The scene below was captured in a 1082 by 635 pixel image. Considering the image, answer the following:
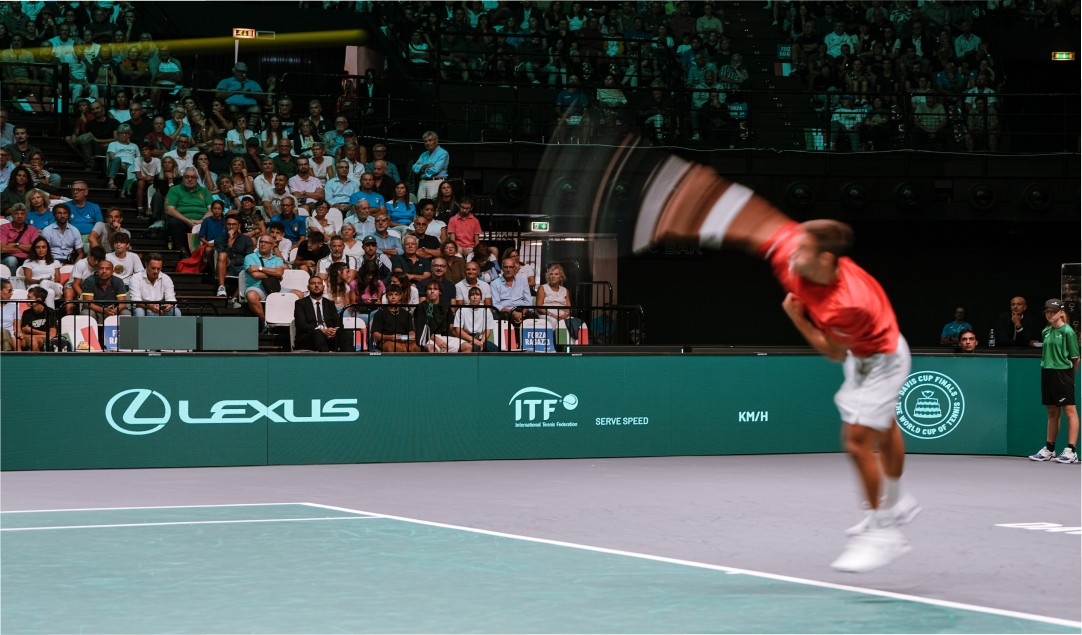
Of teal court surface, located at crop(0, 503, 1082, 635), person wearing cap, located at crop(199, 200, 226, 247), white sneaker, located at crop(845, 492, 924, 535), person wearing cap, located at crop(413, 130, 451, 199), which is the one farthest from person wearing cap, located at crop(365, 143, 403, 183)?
white sneaker, located at crop(845, 492, 924, 535)

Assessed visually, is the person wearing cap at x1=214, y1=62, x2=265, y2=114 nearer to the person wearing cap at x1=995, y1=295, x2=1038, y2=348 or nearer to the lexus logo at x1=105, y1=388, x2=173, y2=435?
the lexus logo at x1=105, y1=388, x2=173, y2=435

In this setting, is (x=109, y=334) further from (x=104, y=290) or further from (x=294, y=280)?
(x=294, y=280)

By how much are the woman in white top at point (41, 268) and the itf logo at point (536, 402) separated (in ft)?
18.5

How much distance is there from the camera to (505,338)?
17.6 m

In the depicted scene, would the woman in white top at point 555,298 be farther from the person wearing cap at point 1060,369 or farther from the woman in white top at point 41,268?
the woman in white top at point 41,268

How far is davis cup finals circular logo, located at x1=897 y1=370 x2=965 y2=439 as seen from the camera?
17359mm

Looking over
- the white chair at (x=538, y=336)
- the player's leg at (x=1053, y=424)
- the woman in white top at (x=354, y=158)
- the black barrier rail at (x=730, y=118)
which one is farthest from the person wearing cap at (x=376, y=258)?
the player's leg at (x=1053, y=424)

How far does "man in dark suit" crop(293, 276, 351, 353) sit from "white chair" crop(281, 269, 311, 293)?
0.78 metres

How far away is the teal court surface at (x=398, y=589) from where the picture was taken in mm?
6848

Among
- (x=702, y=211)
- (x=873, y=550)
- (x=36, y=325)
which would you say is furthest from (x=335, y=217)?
(x=873, y=550)

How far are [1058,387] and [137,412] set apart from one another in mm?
10511

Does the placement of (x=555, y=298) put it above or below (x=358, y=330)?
above

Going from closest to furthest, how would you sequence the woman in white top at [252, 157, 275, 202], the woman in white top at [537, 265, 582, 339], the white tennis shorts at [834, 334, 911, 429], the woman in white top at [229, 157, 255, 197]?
the white tennis shorts at [834, 334, 911, 429]
the woman in white top at [537, 265, 582, 339]
the woman in white top at [229, 157, 255, 197]
the woman in white top at [252, 157, 275, 202]

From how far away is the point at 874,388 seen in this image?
8125 mm
